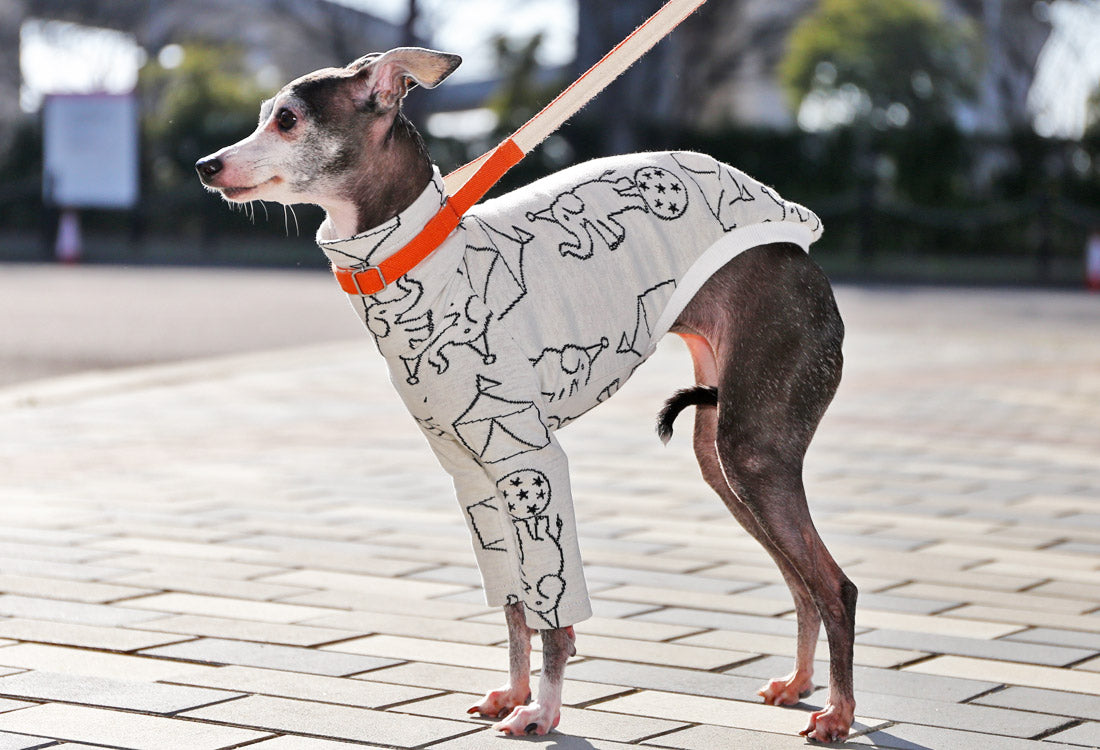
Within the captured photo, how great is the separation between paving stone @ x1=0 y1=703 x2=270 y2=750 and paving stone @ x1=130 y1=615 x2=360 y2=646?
71cm

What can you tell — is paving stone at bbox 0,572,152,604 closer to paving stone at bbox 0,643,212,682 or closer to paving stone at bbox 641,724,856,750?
paving stone at bbox 0,643,212,682

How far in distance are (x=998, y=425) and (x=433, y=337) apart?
A: 564cm

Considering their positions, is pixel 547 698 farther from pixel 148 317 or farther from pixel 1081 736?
pixel 148 317

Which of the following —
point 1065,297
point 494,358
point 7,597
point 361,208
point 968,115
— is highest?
point 968,115

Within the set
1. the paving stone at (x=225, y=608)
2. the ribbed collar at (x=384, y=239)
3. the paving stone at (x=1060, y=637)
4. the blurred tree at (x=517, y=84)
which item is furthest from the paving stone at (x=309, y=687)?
the blurred tree at (x=517, y=84)

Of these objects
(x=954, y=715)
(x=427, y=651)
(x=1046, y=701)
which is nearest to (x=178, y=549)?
(x=427, y=651)

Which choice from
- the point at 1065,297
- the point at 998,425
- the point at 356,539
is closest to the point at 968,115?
the point at 1065,297

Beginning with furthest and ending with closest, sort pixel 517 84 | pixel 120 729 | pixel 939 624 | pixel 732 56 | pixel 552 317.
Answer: pixel 732 56 → pixel 517 84 → pixel 939 624 → pixel 552 317 → pixel 120 729

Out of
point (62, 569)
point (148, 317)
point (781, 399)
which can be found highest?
point (148, 317)

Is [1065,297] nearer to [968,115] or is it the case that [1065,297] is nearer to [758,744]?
[758,744]

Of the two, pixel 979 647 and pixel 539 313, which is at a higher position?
pixel 539 313

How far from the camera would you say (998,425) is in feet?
27.3

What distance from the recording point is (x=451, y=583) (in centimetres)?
477

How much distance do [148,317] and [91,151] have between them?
14.8 metres
